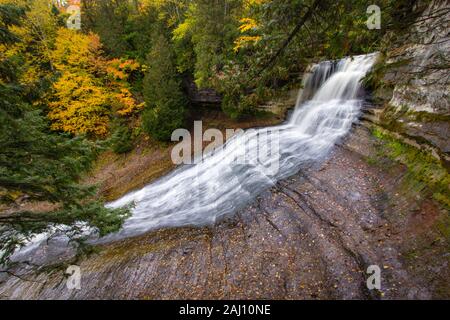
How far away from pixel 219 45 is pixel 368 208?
10.4 metres

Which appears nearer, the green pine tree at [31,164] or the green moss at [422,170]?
the green pine tree at [31,164]

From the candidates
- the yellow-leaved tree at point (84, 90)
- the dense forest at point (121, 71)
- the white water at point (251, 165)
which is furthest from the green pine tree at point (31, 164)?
the yellow-leaved tree at point (84, 90)

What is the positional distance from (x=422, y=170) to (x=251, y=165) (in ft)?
17.2

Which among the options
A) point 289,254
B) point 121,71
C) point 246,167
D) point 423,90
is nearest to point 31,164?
point 289,254

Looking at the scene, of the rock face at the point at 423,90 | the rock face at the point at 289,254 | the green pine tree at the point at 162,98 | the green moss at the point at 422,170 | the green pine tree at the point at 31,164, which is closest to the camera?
the green pine tree at the point at 31,164

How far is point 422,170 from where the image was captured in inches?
253

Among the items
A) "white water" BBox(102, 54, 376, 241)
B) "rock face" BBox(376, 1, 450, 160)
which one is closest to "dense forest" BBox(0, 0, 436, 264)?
"white water" BBox(102, 54, 376, 241)

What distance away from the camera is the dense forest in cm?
409

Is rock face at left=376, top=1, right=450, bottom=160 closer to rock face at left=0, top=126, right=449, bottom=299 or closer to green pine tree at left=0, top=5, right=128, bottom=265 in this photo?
rock face at left=0, top=126, right=449, bottom=299

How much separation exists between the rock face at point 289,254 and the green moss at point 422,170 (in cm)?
33

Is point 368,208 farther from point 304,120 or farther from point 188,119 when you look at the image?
point 188,119

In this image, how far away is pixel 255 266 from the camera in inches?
223

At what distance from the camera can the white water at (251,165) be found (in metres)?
8.24

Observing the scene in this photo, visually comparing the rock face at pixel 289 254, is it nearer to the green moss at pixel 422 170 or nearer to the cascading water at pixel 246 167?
the green moss at pixel 422 170
